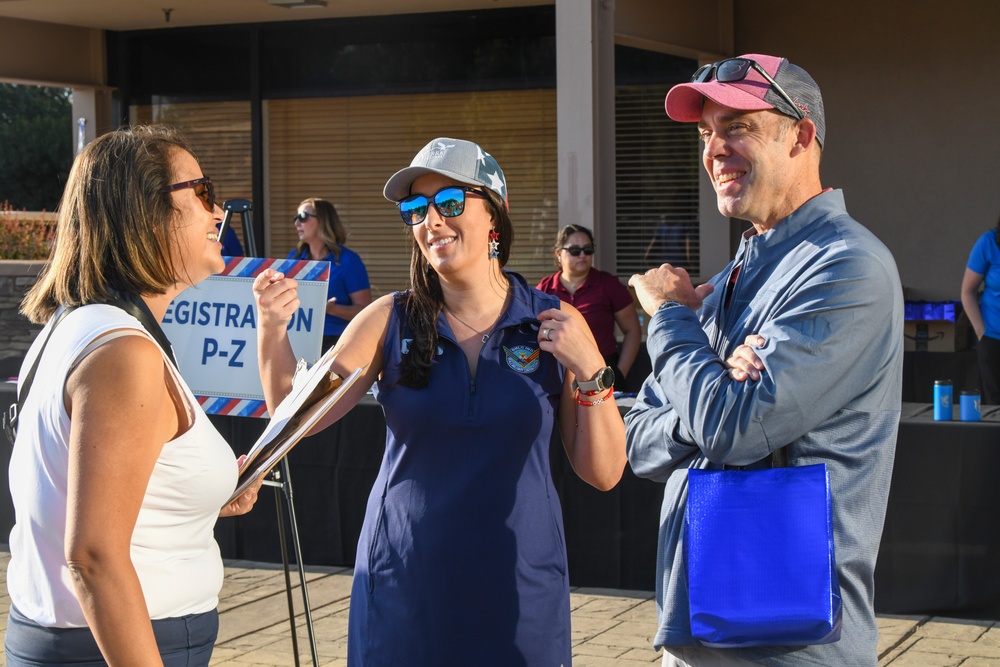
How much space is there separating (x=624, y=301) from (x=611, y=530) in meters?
2.55

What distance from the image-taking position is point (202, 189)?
235cm

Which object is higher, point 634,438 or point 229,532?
point 634,438

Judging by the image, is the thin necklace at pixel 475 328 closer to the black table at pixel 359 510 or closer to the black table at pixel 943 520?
the black table at pixel 359 510

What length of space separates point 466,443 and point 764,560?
0.84 m

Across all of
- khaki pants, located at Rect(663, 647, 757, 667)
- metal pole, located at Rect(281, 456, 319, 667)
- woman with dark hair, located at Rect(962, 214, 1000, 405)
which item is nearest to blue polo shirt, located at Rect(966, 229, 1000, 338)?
woman with dark hair, located at Rect(962, 214, 1000, 405)

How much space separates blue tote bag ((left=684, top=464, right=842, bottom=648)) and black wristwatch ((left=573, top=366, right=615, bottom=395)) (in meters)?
0.60

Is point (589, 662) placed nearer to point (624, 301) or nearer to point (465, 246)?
point (465, 246)

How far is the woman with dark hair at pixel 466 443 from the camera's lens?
2.69m

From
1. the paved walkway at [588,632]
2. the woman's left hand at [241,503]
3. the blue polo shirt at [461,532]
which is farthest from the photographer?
the paved walkway at [588,632]

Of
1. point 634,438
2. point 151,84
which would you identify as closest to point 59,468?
point 634,438

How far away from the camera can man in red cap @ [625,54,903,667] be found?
6.95ft

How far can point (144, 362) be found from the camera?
6.52ft

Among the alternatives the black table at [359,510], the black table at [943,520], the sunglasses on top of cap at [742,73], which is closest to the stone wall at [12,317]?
the black table at [359,510]

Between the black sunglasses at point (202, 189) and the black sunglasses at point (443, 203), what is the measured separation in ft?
1.98
